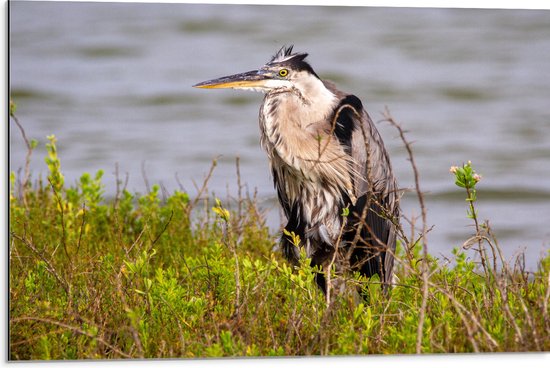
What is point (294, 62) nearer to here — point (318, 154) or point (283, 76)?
point (283, 76)

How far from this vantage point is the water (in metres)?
4.21

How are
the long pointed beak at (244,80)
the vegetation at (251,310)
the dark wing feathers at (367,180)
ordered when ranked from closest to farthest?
1. the vegetation at (251,310)
2. the long pointed beak at (244,80)
3. the dark wing feathers at (367,180)

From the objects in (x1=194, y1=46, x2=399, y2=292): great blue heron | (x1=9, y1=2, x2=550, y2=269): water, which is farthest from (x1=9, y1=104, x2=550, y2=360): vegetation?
(x1=9, y1=2, x2=550, y2=269): water

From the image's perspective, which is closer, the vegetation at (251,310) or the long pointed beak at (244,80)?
the vegetation at (251,310)

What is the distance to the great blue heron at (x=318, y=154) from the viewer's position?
162 inches

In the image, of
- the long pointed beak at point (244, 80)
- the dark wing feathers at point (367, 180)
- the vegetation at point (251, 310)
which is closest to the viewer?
the vegetation at point (251, 310)

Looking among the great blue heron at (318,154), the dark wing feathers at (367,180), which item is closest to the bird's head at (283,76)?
the great blue heron at (318,154)

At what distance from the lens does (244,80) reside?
4078 millimetres

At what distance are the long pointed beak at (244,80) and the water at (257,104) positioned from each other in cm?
25

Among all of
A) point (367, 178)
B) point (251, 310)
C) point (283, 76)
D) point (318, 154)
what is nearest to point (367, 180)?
point (367, 178)

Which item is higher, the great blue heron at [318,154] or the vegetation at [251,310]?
the great blue heron at [318,154]

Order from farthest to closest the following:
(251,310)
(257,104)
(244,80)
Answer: (257,104), (244,80), (251,310)

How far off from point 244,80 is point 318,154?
→ 0.39 meters

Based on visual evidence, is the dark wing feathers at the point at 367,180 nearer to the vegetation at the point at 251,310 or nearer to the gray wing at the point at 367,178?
the gray wing at the point at 367,178
